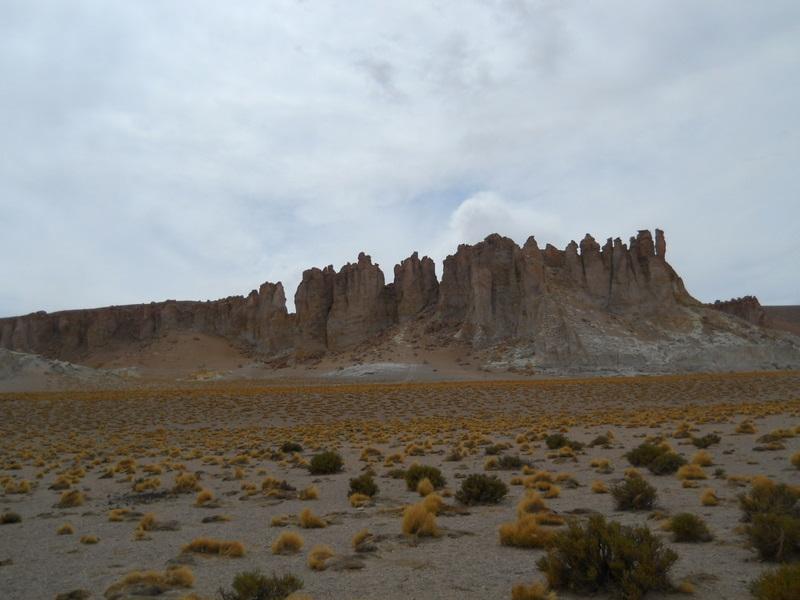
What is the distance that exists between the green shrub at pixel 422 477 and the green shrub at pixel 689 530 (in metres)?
7.31

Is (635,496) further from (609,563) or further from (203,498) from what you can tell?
(203,498)

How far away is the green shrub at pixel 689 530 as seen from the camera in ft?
30.9

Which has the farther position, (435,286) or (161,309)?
(161,309)

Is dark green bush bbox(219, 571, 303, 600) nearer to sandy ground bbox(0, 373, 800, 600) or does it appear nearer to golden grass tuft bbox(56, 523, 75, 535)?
sandy ground bbox(0, 373, 800, 600)

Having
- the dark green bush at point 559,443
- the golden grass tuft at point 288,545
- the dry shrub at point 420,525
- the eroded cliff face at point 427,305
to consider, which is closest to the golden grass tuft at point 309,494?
the dry shrub at point 420,525

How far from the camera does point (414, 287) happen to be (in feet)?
335

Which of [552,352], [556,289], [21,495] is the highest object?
[556,289]

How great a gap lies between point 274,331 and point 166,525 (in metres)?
99.7

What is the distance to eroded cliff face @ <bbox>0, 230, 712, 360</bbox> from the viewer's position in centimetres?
8482

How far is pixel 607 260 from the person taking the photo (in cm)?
8875

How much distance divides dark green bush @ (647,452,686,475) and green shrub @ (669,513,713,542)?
7245 millimetres

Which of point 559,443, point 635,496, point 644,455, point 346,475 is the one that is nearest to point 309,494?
point 346,475

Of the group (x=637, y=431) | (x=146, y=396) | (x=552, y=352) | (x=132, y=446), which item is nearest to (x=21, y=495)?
(x=132, y=446)

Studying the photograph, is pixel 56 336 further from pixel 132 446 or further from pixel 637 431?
pixel 637 431
